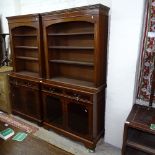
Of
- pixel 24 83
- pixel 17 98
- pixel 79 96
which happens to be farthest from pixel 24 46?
pixel 79 96

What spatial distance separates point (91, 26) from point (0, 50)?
8.37ft

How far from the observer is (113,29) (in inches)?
82.0

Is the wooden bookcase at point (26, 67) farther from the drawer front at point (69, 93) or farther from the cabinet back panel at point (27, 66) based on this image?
the drawer front at point (69, 93)

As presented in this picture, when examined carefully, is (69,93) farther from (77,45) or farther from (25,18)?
(25,18)

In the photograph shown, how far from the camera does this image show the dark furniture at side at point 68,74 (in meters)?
2.18

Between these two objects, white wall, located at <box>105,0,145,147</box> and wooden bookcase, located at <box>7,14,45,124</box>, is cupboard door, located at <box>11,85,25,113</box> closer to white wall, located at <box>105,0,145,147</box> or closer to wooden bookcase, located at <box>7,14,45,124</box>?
wooden bookcase, located at <box>7,14,45,124</box>

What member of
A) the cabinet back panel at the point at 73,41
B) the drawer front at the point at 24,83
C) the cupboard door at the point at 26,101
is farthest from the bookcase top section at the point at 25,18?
the cupboard door at the point at 26,101

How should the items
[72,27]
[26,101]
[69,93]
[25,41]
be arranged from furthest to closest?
[25,41]
[26,101]
[72,27]
[69,93]

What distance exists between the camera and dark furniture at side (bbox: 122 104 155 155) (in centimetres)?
177

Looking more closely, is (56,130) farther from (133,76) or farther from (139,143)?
(133,76)

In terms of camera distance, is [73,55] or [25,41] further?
[25,41]

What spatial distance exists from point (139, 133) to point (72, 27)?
6.08ft

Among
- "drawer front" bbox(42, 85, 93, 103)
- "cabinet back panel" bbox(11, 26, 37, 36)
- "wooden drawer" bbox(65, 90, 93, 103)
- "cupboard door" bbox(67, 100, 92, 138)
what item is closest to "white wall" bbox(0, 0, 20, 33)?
"cabinet back panel" bbox(11, 26, 37, 36)

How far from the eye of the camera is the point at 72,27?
8.60ft
